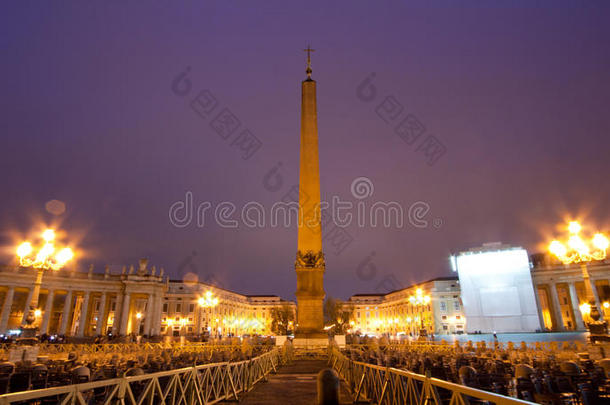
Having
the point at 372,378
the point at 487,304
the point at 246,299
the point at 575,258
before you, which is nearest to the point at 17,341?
the point at 372,378

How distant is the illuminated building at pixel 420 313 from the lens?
3556 inches

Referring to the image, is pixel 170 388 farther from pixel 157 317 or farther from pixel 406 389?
pixel 157 317

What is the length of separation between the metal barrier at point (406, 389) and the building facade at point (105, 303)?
95.8 ft

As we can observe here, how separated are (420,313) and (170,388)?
291 ft

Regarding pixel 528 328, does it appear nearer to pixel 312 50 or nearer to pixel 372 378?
pixel 312 50

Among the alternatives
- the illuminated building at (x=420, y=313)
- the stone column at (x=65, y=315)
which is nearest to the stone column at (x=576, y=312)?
the illuminated building at (x=420, y=313)

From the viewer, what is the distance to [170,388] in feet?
22.9

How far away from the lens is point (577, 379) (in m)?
9.12

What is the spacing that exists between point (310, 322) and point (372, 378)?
14.4 m

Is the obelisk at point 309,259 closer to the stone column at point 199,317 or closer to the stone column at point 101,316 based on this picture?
the stone column at point 101,316

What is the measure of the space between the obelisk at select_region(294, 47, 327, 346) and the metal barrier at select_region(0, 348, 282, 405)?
781 cm

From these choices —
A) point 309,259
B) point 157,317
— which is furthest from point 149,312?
point 309,259

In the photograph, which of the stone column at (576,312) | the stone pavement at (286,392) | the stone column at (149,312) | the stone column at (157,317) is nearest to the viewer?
the stone pavement at (286,392)

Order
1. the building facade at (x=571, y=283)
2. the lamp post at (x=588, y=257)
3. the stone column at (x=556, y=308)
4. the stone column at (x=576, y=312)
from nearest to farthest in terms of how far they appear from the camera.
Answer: the lamp post at (x=588, y=257)
the building facade at (x=571, y=283)
the stone column at (x=576, y=312)
the stone column at (x=556, y=308)
